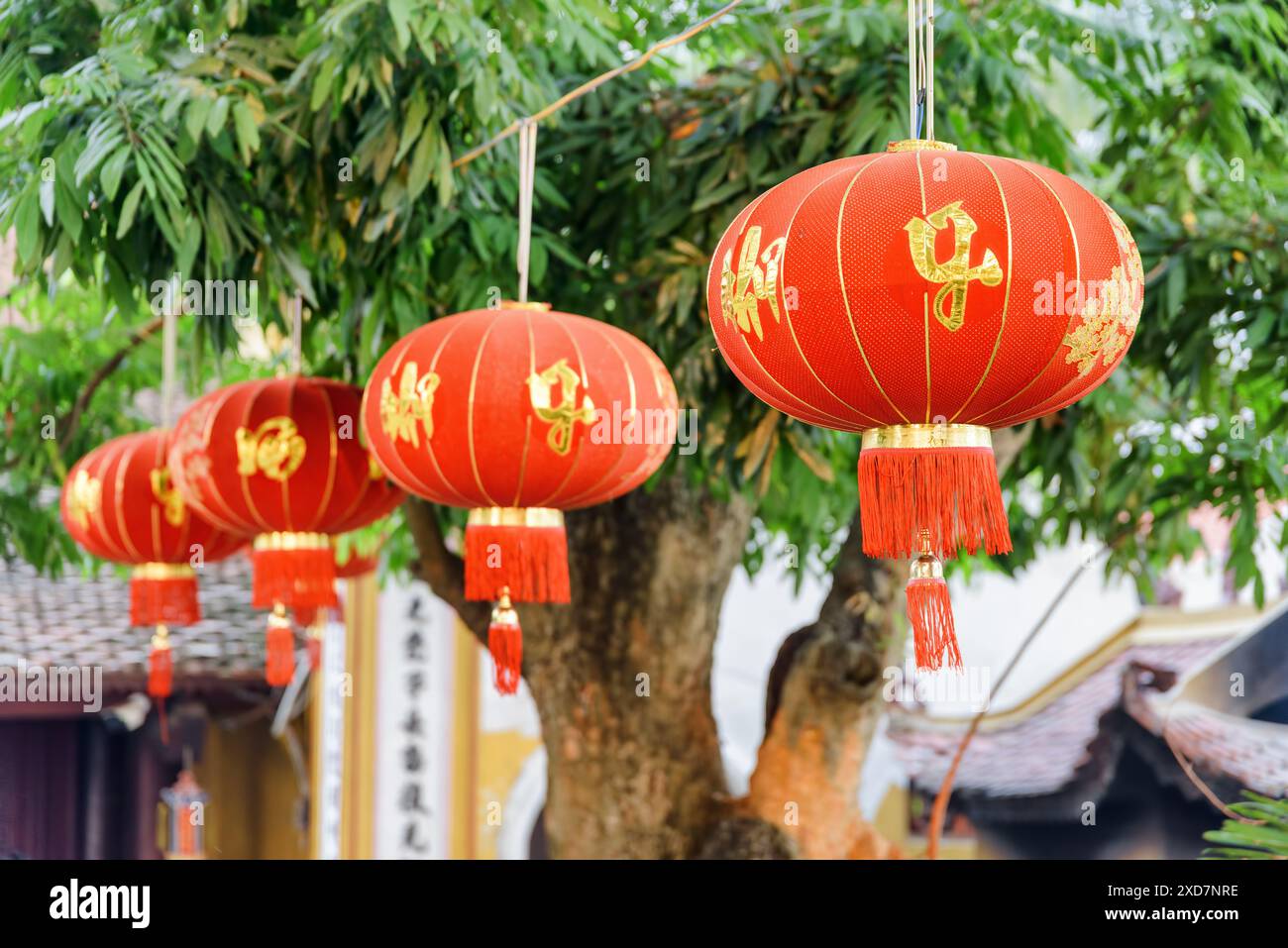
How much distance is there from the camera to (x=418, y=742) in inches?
404

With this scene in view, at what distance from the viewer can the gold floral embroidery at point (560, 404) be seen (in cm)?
379

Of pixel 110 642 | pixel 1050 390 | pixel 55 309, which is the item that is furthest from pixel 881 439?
pixel 110 642

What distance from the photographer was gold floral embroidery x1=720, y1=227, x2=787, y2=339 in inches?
115

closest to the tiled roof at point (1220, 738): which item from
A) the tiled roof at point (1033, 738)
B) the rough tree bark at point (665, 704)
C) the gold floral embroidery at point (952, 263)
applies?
the tiled roof at point (1033, 738)

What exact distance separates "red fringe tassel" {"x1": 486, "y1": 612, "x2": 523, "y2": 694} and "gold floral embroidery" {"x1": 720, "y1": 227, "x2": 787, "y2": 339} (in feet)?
4.97

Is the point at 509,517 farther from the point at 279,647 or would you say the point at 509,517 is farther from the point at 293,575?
the point at 279,647

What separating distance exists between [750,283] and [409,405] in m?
1.18

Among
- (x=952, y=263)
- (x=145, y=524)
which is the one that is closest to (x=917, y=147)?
(x=952, y=263)

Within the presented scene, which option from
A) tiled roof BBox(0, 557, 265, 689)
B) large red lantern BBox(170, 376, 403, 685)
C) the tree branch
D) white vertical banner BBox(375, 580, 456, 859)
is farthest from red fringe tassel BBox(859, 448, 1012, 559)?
white vertical banner BBox(375, 580, 456, 859)

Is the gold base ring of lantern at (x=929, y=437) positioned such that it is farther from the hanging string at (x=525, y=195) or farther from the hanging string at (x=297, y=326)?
the hanging string at (x=297, y=326)

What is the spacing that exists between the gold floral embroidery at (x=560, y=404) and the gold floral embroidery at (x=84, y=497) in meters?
2.23

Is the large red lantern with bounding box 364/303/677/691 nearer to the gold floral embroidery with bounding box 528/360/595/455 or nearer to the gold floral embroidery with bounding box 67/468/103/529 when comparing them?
the gold floral embroidery with bounding box 528/360/595/455

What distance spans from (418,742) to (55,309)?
14.1 feet

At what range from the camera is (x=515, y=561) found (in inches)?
157
